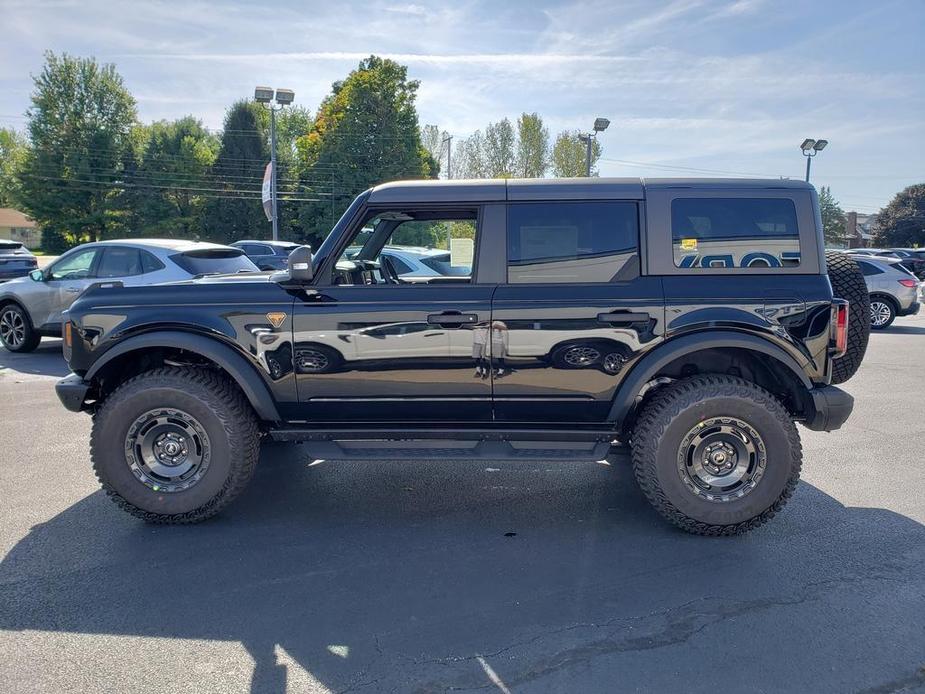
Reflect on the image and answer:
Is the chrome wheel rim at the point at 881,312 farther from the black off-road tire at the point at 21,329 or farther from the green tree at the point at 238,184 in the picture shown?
the green tree at the point at 238,184

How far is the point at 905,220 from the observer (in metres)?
55.6

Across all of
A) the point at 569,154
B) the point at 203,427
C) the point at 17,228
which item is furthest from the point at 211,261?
the point at 17,228

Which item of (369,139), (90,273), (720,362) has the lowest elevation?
(720,362)

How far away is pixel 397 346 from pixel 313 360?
0.53 m

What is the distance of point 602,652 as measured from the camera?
2926 mm

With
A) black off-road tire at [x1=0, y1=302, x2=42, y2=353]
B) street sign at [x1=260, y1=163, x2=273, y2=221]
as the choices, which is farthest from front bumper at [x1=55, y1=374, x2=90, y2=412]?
street sign at [x1=260, y1=163, x2=273, y2=221]

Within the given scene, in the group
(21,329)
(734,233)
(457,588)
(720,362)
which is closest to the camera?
(457,588)

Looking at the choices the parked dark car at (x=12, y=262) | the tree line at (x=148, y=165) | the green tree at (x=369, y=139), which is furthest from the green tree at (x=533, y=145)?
the parked dark car at (x=12, y=262)

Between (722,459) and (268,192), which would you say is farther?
(268,192)

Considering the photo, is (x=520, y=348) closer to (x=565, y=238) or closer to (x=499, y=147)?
(x=565, y=238)

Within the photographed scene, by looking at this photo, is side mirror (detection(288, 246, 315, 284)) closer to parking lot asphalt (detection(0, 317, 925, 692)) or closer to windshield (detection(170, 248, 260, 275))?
parking lot asphalt (detection(0, 317, 925, 692))

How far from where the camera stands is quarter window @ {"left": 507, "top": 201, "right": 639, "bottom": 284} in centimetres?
415

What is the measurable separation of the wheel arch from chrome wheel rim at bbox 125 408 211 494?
2539 millimetres

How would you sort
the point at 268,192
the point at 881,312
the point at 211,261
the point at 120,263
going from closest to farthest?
the point at 211,261 → the point at 120,263 → the point at 881,312 → the point at 268,192
